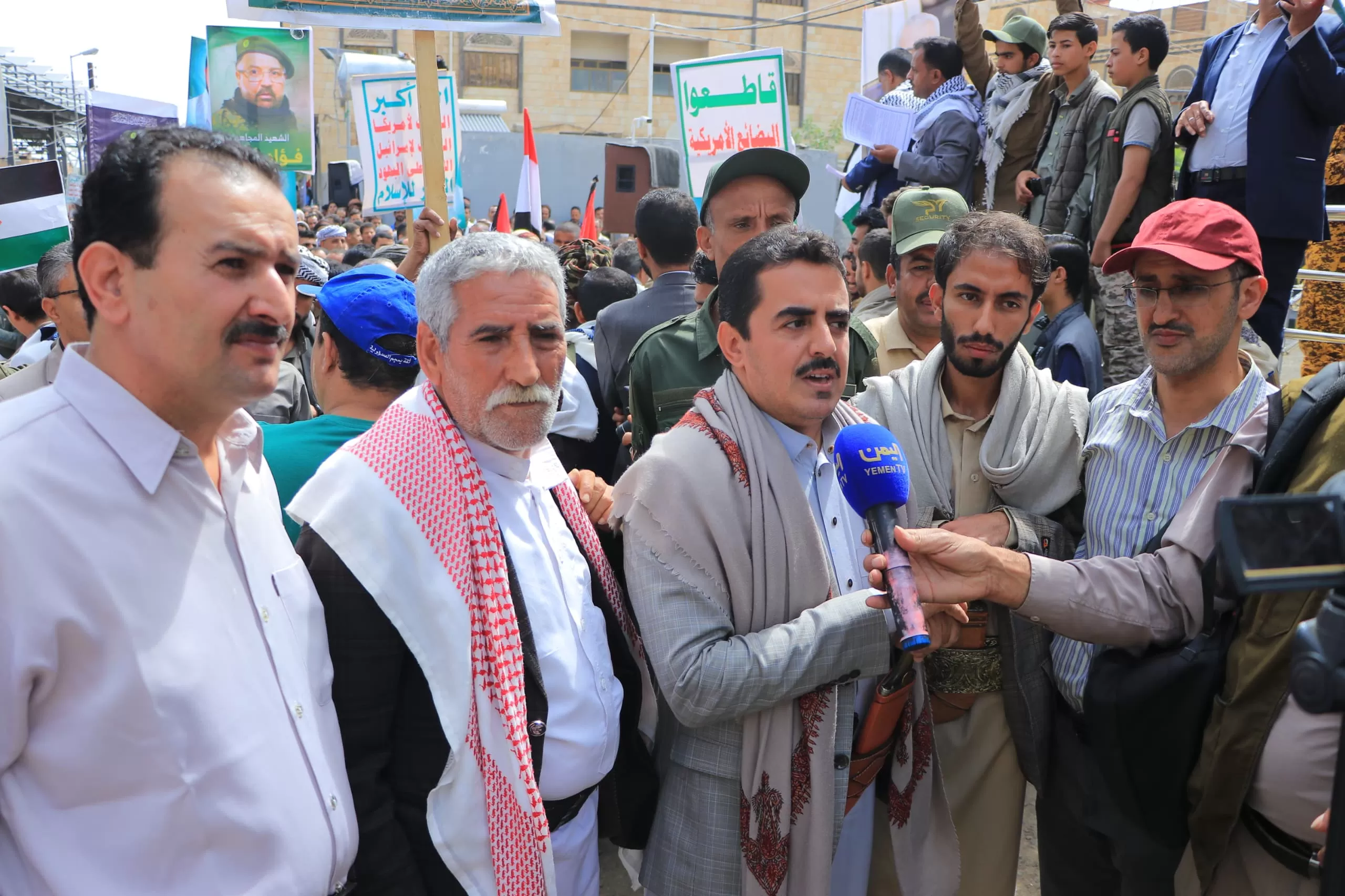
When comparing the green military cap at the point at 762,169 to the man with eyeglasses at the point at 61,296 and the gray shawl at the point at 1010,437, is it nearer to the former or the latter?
the gray shawl at the point at 1010,437

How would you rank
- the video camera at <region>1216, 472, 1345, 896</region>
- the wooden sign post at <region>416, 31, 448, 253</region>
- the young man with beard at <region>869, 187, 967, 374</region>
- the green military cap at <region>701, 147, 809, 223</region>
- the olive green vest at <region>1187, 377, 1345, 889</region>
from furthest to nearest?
the wooden sign post at <region>416, 31, 448, 253</region> → the young man with beard at <region>869, 187, 967, 374</region> → the green military cap at <region>701, 147, 809, 223</region> → the olive green vest at <region>1187, 377, 1345, 889</region> → the video camera at <region>1216, 472, 1345, 896</region>

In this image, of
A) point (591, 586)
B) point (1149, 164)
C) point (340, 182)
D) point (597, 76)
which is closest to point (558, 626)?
point (591, 586)

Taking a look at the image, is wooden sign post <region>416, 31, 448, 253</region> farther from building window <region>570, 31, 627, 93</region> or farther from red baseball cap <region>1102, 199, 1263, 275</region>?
building window <region>570, 31, 627, 93</region>

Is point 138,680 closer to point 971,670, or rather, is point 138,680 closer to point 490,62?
point 971,670

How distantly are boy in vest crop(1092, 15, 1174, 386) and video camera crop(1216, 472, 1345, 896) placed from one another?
488 cm

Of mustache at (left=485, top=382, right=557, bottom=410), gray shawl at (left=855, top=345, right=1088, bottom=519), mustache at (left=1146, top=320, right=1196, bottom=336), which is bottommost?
gray shawl at (left=855, top=345, right=1088, bottom=519)

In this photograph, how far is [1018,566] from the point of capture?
7.63 feet

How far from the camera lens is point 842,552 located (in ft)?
8.28

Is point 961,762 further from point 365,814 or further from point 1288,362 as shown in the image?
point 1288,362

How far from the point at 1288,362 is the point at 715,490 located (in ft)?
14.3

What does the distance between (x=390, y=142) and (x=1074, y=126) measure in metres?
5.71

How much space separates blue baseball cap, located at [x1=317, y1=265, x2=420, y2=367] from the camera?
2865mm

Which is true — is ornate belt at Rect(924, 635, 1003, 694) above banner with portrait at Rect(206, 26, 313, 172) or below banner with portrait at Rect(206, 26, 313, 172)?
below

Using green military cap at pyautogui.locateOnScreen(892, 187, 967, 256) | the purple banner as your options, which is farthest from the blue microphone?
the purple banner
